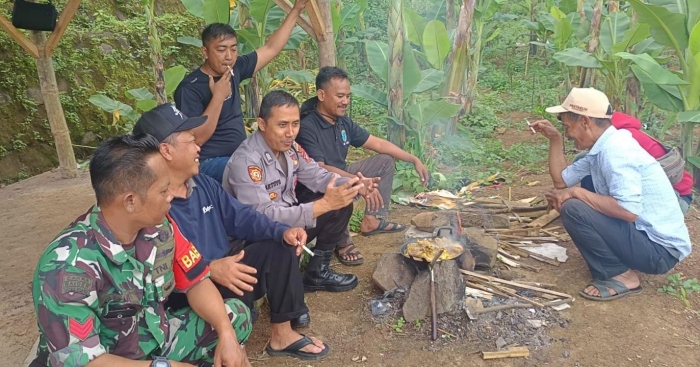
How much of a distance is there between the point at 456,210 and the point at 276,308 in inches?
93.3

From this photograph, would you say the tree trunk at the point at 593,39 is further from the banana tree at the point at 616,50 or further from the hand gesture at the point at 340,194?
the hand gesture at the point at 340,194

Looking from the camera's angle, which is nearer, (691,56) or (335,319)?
(335,319)

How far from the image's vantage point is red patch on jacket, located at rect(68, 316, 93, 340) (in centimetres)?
182

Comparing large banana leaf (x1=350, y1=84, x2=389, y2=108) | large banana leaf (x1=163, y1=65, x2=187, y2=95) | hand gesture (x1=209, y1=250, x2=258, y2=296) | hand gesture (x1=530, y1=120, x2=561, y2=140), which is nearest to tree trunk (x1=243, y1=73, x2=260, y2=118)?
large banana leaf (x1=163, y1=65, x2=187, y2=95)

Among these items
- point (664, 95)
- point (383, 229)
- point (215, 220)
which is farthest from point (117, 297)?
point (664, 95)

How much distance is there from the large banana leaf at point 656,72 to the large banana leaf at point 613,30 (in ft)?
4.46

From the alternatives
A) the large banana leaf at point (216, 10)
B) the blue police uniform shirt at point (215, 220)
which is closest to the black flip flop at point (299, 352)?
the blue police uniform shirt at point (215, 220)

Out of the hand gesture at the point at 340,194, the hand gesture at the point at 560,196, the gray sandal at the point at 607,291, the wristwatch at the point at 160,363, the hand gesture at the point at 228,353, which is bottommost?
the gray sandal at the point at 607,291

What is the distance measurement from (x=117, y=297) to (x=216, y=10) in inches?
156

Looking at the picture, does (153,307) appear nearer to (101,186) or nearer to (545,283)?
(101,186)

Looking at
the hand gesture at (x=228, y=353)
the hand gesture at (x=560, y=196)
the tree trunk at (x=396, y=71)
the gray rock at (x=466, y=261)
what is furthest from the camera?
the tree trunk at (x=396, y=71)

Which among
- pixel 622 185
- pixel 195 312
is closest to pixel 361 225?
pixel 622 185

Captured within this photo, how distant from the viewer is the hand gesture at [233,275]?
2.49m

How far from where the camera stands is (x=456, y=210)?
4.84 m
